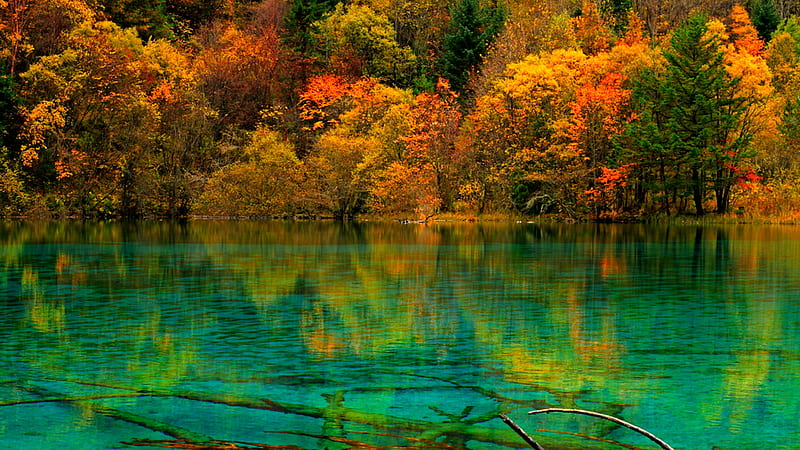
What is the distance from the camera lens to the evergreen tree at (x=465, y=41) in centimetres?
9988

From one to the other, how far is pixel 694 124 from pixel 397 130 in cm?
2523

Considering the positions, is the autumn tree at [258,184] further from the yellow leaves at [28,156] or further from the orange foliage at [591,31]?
the orange foliage at [591,31]

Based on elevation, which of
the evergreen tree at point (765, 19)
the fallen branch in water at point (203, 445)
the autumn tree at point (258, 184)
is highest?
the evergreen tree at point (765, 19)

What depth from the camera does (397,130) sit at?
8062 cm

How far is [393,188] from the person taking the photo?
77.7 m

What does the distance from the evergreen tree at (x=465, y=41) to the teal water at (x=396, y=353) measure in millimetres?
71255

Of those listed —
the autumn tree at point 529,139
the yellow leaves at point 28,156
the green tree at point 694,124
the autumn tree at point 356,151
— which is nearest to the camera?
the green tree at point 694,124

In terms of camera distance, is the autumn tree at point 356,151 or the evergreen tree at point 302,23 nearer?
the autumn tree at point 356,151

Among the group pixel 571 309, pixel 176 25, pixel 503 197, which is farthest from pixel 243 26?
pixel 571 309

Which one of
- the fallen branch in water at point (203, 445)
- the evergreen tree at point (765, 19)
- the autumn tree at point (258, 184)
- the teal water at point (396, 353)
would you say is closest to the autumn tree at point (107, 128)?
the autumn tree at point (258, 184)

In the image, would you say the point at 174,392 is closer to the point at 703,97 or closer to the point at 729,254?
the point at 729,254

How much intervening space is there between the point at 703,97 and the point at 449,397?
202ft

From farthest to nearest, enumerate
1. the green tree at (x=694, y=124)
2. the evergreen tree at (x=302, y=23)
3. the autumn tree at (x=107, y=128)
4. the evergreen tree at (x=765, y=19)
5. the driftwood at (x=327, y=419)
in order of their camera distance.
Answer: the evergreen tree at (x=765, y=19) → the evergreen tree at (x=302, y=23) → the autumn tree at (x=107, y=128) → the green tree at (x=694, y=124) → the driftwood at (x=327, y=419)

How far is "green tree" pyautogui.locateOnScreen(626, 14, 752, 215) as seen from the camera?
67.1m
